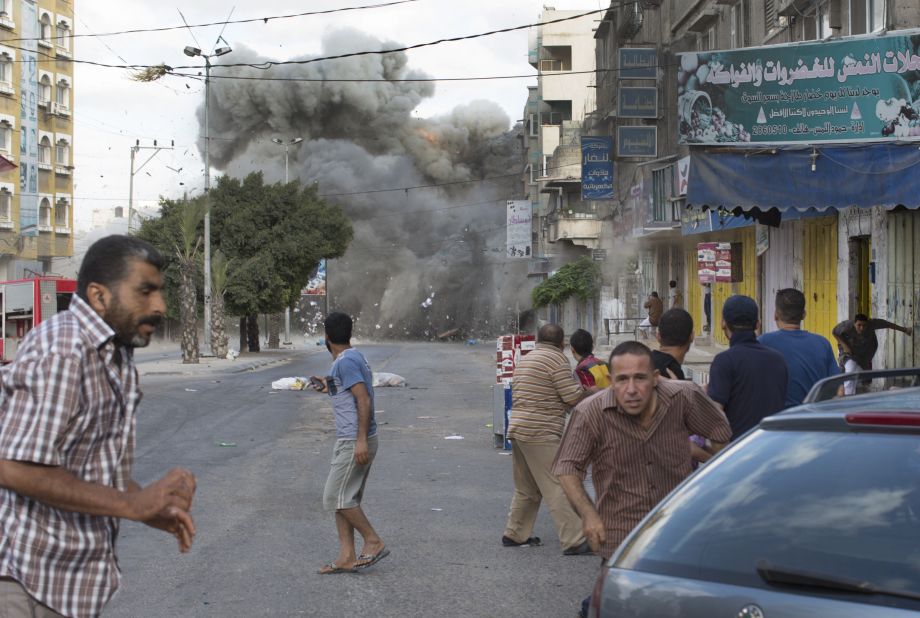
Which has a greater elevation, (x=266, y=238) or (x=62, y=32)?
(x=62, y=32)

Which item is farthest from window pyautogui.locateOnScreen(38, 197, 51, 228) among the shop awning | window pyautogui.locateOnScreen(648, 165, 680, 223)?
the shop awning

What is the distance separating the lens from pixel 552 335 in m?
8.52

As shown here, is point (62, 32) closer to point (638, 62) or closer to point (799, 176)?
point (638, 62)

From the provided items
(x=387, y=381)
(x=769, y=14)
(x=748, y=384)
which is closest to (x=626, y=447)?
(x=748, y=384)

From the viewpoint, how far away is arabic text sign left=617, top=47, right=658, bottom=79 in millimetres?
26750

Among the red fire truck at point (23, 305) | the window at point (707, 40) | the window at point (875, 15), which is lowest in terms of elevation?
the red fire truck at point (23, 305)

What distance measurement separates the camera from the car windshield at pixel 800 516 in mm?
2545

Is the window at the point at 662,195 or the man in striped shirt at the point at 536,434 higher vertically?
the window at the point at 662,195

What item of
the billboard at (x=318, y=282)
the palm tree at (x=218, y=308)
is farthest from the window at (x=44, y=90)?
the palm tree at (x=218, y=308)

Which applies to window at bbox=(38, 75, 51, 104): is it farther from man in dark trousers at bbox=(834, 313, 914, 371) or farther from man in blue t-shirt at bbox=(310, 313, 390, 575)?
man in blue t-shirt at bbox=(310, 313, 390, 575)

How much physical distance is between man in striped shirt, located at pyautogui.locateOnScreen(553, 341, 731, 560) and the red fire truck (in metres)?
33.6

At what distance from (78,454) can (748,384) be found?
3.88 m

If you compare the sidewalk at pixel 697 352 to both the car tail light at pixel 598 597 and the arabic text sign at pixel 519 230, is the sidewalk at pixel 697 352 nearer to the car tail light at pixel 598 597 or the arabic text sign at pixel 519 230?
the car tail light at pixel 598 597

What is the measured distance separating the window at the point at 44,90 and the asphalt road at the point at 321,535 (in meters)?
41.3
